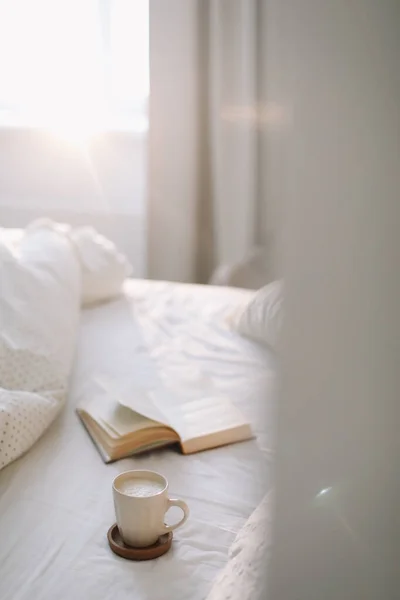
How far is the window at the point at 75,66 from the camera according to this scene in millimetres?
2045

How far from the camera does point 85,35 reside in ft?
7.56

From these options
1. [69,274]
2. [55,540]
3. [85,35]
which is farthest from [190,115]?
[55,540]

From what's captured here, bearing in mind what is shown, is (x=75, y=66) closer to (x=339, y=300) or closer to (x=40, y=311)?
(x=40, y=311)

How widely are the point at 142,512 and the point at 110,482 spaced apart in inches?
7.1

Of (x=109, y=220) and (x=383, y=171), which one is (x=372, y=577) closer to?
(x=383, y=171)

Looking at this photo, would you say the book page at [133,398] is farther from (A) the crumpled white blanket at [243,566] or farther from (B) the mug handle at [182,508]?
(A) the crumpled white blanket at [243,566]

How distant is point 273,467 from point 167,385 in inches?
38.5

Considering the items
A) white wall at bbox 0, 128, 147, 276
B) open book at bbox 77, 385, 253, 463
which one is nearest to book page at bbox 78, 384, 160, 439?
open book at bbox 77, 385, 253, 463

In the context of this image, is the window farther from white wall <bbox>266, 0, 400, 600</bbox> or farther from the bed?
white wall <bbox>266, 0, 400, 600</bbox>

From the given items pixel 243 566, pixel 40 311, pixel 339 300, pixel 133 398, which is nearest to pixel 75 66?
pixel 40 311

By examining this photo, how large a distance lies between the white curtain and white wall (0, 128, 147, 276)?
3.3 inches

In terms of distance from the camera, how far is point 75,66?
7.93 ft

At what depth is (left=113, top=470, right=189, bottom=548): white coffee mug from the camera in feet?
2.60

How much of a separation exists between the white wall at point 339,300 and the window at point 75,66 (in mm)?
1729
